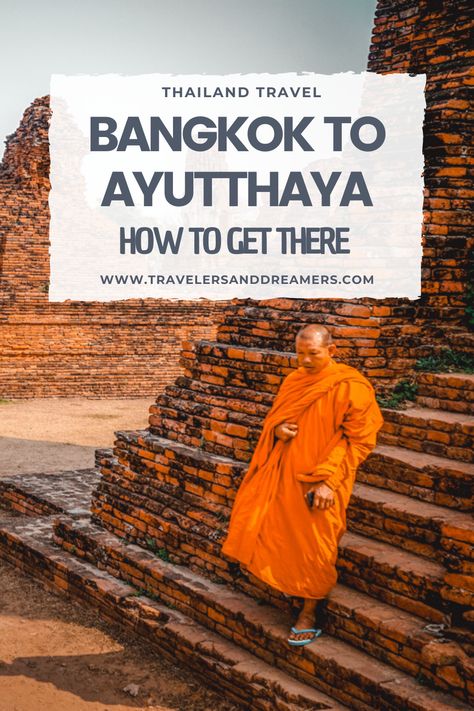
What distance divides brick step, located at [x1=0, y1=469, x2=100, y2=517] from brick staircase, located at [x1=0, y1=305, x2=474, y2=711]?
0.72m

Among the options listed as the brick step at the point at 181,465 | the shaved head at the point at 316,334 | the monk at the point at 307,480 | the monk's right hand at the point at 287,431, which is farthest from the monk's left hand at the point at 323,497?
the brick step at the point at 181,465

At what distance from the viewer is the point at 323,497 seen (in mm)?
3588

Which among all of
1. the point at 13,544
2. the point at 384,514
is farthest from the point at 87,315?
the point at 384,514

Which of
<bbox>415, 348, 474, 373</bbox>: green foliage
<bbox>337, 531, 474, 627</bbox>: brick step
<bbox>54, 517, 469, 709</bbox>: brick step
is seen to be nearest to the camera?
<bbox>54, 517, 469, 709</bbox>: brick step

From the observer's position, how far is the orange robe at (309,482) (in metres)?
3.66

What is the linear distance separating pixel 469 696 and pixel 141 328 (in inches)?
518

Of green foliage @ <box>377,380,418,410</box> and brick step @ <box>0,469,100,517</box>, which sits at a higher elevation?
green foliage @ <box>377,380,418,410</box>

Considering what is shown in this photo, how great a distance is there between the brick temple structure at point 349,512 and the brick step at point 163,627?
11 millimetres

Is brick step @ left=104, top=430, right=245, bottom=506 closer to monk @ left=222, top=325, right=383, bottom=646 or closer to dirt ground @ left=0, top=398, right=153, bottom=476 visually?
monk @ left=222, top=325, right=383, bottom=646

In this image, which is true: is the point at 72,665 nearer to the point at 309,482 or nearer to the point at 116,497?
the point at 116,497

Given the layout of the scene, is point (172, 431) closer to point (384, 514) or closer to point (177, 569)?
point (177, 569)

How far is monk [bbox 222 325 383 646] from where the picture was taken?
144 inches

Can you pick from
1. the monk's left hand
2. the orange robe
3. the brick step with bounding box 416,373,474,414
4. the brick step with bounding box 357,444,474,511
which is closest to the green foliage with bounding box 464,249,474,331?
the brick step with bounding box 416,373,474,414

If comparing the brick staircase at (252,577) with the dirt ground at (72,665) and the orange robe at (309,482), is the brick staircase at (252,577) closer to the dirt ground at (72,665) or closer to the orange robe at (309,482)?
the dirt ground at (72,665)
